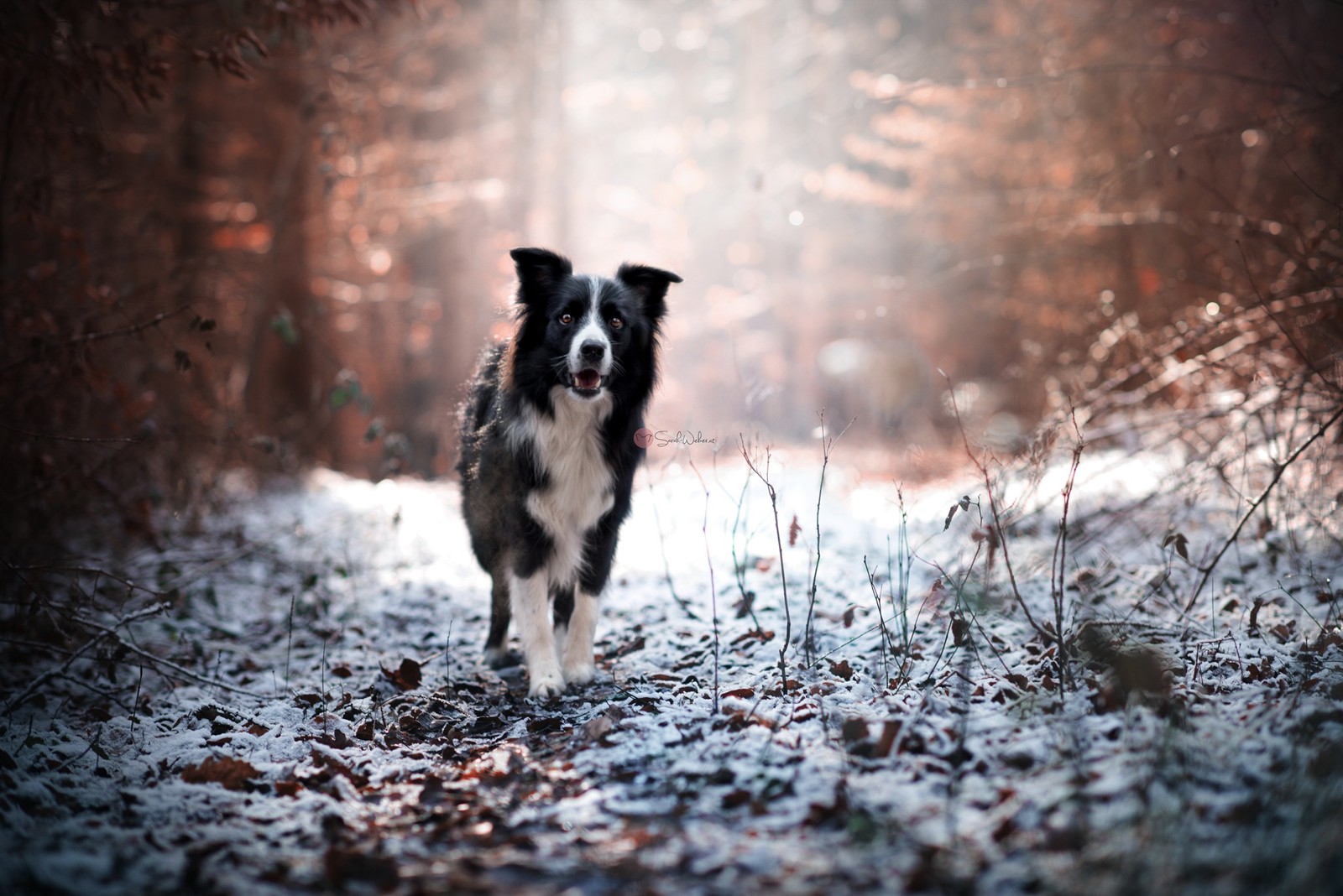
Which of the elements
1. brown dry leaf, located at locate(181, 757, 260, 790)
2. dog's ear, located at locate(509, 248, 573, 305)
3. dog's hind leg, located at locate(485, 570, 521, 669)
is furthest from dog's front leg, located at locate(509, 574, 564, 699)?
dog's ear, located at locate(509, 248, 573, 305)

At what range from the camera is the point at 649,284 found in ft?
16.8

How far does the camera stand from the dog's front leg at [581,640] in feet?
15.9

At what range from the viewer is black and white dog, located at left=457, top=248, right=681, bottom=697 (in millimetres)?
4730

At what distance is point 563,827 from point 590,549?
218cm

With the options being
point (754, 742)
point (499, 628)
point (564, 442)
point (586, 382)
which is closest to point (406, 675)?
point (499, 628)

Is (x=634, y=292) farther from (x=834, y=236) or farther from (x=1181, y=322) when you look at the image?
(x=834, y=236)

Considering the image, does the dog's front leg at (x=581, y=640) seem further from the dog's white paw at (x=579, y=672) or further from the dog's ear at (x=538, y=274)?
the dog's ear at (x=538, y=274)

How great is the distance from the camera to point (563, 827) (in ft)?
9.62

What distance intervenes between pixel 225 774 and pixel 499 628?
2.13m

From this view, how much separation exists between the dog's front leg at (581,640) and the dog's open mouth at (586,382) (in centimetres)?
125

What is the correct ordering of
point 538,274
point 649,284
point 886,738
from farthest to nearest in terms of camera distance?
point 649,284
point 538,274
point 886,738

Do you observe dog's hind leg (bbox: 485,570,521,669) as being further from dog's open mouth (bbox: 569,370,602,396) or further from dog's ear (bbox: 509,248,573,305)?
dog's ear (bbox: 509,248,573,305)

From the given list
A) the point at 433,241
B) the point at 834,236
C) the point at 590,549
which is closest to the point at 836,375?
the point at 834,236

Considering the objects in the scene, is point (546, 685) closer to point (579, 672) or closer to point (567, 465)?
point (579, 672)
